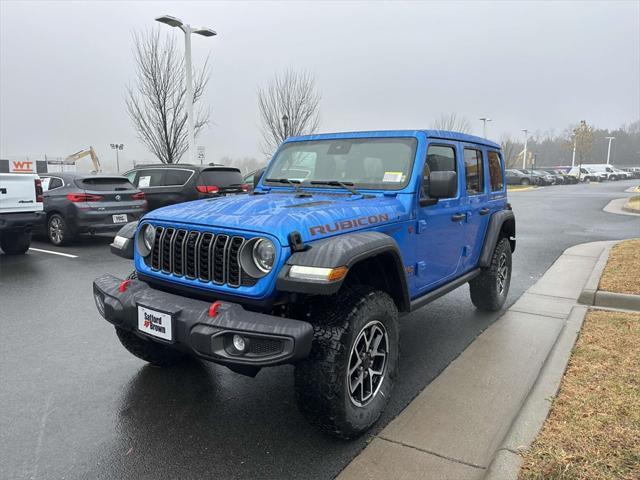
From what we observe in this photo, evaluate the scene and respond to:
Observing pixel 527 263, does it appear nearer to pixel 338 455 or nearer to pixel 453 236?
pixel 453 236

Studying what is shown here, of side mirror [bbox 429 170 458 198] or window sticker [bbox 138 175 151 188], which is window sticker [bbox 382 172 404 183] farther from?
window sticker [bbox 138 175 151 188]

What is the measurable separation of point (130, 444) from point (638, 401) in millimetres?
3240

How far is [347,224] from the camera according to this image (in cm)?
300

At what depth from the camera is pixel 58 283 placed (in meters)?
6.68

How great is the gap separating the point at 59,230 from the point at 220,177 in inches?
138

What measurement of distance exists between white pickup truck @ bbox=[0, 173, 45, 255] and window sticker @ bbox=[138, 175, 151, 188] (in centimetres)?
324

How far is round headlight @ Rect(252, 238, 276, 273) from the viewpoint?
266cm

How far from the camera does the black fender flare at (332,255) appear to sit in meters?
2.49

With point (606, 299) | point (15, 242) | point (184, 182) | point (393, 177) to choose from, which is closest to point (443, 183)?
point (393, 177)

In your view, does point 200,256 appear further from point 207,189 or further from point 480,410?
point 207,189

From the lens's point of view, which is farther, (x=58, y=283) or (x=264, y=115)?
(x=264, y=115)

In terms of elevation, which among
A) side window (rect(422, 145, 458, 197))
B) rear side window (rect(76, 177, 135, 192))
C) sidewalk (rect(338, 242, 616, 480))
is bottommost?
sidewalk (rect(338, 242, 616, 480))

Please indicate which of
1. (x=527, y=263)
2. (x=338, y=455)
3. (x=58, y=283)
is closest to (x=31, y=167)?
(x=58, y=283)

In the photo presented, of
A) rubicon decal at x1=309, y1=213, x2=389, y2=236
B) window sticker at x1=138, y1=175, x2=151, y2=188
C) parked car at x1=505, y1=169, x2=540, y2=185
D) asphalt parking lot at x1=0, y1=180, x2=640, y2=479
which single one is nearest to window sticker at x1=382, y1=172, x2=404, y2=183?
rubicon decal at x1=309, y1=213, x2=389, y2=236
